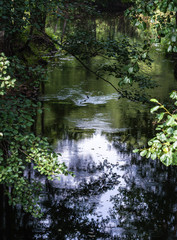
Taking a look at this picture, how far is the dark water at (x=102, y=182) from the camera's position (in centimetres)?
721

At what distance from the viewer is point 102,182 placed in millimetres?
8945

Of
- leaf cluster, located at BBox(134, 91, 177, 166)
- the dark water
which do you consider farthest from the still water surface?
leaf cluster, located at BBox(134, 91, 177, 166)

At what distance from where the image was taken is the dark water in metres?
7.21

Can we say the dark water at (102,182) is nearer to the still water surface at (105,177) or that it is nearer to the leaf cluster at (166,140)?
the still water surface at (105,177)

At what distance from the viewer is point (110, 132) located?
12523 millimetres

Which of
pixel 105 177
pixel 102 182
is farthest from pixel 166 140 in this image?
pixel 105 177

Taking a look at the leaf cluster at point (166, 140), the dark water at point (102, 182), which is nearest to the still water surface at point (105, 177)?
the dark water at point (102, 182)

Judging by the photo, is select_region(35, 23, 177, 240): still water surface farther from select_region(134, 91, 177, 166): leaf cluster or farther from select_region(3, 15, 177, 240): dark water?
select_region(134, 91, 177, 166): leaf cluster

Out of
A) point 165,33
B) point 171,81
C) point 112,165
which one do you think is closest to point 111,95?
point 171,81

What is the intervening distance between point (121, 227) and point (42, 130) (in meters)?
5.88

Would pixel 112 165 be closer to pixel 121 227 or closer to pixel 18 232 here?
pixel 121 227

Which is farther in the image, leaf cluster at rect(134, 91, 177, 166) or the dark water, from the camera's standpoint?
the dark water

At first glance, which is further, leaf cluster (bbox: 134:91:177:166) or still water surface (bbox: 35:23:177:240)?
still water surface (bbox: 35:23:177:240)

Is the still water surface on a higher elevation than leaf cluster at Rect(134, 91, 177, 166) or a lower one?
lower
